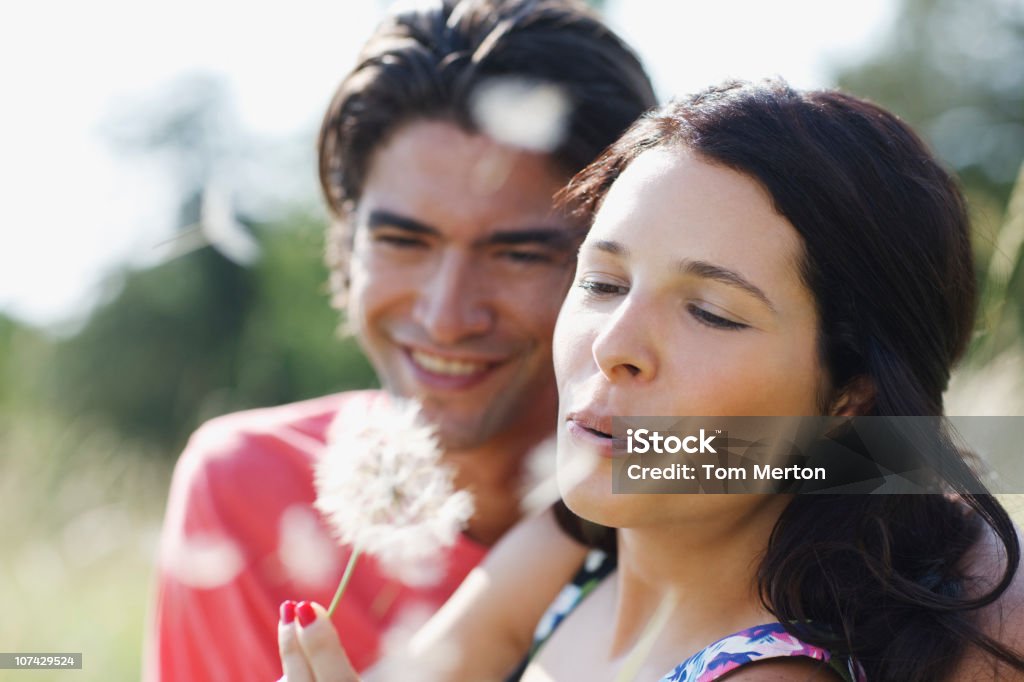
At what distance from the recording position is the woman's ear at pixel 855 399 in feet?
6.66

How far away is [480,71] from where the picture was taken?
3.35 m

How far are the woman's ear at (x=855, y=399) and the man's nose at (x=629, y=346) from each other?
41cm

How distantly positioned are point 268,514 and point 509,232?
1219mm

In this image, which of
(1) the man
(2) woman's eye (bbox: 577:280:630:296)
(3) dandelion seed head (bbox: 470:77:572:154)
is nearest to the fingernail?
(2) woman's eye (bbox: 577:280:630:296)

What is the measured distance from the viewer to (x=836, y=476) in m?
2.07

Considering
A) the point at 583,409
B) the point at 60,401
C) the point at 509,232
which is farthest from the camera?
the point at 60,401

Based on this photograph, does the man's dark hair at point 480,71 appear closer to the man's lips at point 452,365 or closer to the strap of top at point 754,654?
the man's lips at point 452,365

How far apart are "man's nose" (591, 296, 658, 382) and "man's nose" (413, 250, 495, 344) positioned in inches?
48.4

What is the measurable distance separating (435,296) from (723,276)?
4.56 feet

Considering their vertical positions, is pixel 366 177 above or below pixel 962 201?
below

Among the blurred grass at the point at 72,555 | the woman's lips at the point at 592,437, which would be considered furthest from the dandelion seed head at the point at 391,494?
the blurred grass at the point at 72,555

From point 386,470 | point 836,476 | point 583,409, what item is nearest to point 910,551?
point 836,476

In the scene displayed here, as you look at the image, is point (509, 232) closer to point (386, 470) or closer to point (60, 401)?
point (386, 470)

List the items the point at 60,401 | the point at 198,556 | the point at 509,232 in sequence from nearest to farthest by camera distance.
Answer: the point at 509,232, the point at 198,556, the point at 60,401
